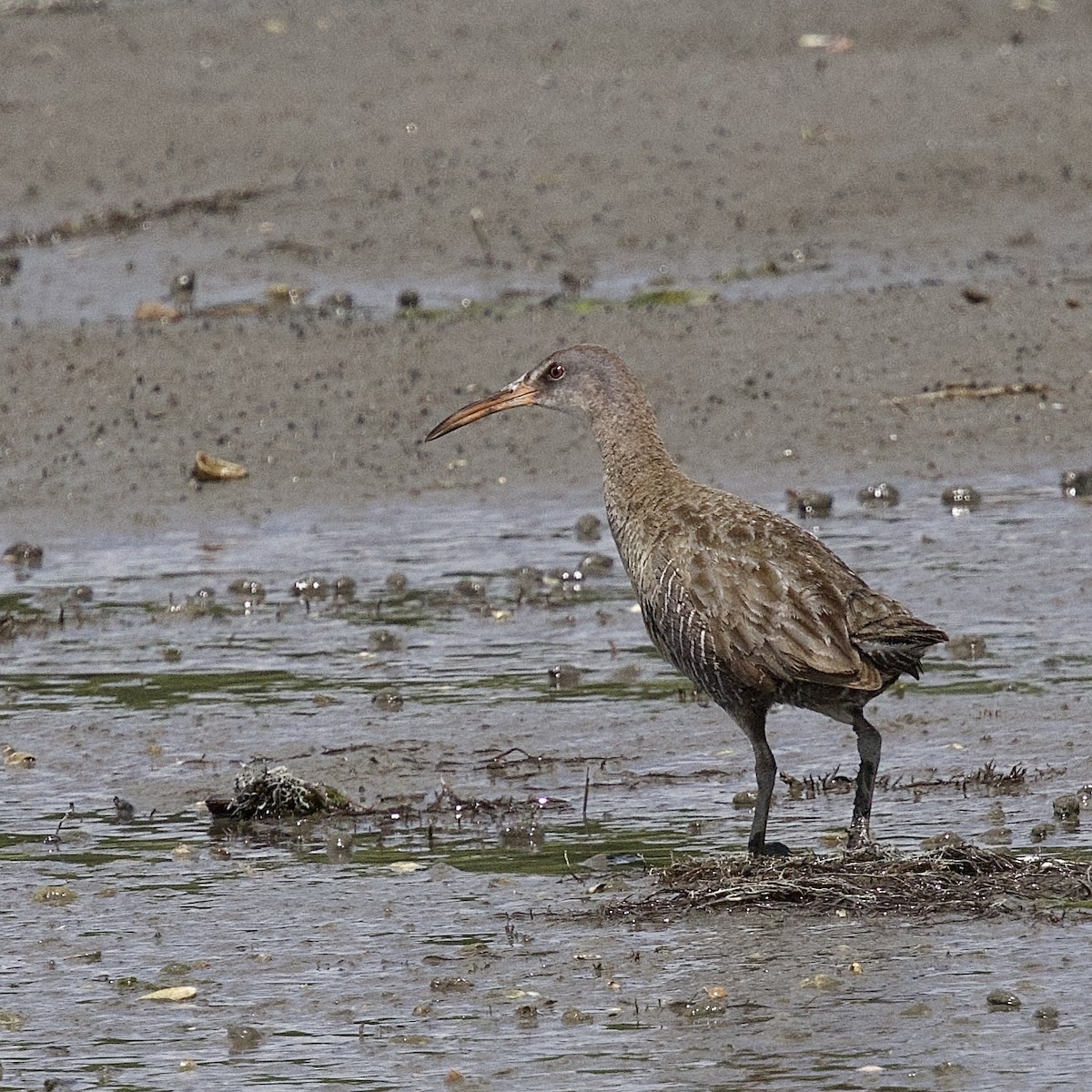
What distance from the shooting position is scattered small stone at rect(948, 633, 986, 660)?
10328 millimetres

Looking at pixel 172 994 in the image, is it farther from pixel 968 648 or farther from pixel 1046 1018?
pixel 968 648

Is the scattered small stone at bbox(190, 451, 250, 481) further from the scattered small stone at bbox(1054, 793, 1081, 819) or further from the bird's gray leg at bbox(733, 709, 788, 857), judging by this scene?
the scattered small stone at bbox(1054, 793, 1081, 819)

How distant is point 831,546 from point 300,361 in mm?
4626

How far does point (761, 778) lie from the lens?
26.0ft

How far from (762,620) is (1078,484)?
5.46m

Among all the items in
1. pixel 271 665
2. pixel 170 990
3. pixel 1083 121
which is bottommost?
pixel 170 990

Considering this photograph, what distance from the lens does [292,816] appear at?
862cm

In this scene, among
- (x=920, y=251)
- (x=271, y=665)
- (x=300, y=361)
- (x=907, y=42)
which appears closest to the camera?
(x=271, y=665)

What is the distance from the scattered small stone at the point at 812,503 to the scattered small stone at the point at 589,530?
1.02 meters

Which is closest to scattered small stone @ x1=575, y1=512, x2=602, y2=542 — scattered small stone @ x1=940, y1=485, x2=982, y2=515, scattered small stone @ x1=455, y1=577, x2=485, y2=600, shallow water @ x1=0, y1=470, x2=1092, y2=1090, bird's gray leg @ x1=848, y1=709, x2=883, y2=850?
shallow water @ x1=0, y1=470, x2=1092, y2=1090

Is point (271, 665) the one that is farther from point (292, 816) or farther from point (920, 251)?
point (920, 251)

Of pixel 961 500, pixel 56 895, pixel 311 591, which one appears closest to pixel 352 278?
pixel 311 591

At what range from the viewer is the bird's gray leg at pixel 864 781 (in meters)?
Result: 7.74

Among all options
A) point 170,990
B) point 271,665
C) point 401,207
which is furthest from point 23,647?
point 401,207
